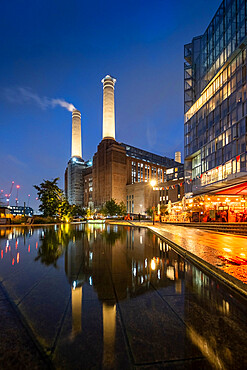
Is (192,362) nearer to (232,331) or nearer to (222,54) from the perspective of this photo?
(232,331)

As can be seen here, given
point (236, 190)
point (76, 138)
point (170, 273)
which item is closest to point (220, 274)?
point (170, 273)

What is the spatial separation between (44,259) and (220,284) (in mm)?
5290

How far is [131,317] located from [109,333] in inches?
19.6

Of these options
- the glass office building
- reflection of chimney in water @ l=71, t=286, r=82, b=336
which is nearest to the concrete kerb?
reflection of chimney in water @ l=71, t=286, r=82, b=336

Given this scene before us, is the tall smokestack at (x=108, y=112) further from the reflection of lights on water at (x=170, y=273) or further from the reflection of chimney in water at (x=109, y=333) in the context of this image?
the reflection of chimney in water at (x=109, y=333)

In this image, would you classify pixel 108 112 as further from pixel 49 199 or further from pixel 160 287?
pixel 160 287

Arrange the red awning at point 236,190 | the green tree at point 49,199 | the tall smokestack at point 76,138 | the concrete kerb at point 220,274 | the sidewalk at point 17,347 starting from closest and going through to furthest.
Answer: the sidewalk at point 17,347, the concrete kerb at point 220,274, the red awning at point 236,190, the green tree at point 49,199, the tall smokestack at point 76,138

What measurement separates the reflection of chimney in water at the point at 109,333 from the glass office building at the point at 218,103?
25338 mm

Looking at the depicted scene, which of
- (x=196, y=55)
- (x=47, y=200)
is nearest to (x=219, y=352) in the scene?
(x=47, y=200)

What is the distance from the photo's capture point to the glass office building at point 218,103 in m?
29.7

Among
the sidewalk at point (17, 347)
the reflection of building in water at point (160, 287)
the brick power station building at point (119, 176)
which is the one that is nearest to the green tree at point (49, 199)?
the reflection of building in water at point (160, 287)

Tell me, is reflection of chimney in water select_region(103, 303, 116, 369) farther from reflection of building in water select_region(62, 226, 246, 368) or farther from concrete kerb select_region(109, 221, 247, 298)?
concrete kerb select_region(109, 221, 247, 298)

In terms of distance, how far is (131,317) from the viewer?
2865mm

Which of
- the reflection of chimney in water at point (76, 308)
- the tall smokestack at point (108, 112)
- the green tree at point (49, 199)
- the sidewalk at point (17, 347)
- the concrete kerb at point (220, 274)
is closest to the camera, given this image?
the sidewalk at point (17, 347)
